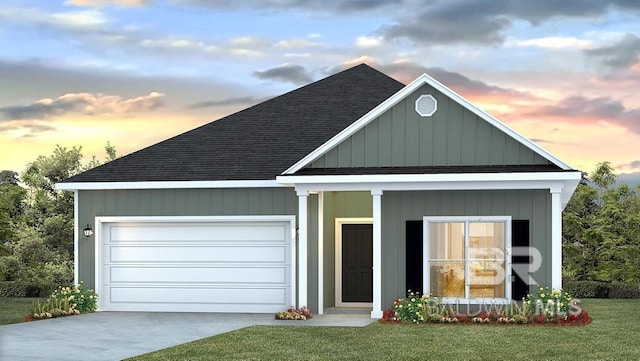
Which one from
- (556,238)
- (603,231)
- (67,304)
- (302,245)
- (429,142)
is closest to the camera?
(556,238)

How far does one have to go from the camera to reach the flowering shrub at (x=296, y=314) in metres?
18.5

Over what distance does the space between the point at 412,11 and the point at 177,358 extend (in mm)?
14486

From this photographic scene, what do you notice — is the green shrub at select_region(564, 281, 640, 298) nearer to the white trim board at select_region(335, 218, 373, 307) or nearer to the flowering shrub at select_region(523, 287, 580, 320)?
the white trim board at select_region(335, 218, 373, 307)

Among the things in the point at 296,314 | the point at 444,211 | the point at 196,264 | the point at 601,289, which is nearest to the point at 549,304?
the point at 444,211

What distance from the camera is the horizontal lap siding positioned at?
20.0 m

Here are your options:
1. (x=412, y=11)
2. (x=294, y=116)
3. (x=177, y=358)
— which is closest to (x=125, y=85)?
(x=294, y=116)

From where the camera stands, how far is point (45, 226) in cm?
3256

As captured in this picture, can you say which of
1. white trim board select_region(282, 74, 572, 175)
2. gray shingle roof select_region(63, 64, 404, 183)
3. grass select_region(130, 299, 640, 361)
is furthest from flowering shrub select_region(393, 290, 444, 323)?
gray shingle roof select_region(63, 64, 404, 183)

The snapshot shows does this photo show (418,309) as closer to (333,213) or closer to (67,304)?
(333,213)

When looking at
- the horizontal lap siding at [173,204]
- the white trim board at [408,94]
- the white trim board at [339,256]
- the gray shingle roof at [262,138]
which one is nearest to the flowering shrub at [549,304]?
the white trim board at [408,94]

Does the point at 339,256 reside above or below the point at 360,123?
below

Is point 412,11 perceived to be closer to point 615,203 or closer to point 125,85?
point 125,85

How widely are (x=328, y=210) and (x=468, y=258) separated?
11.7ft

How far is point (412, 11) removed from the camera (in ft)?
81.1
